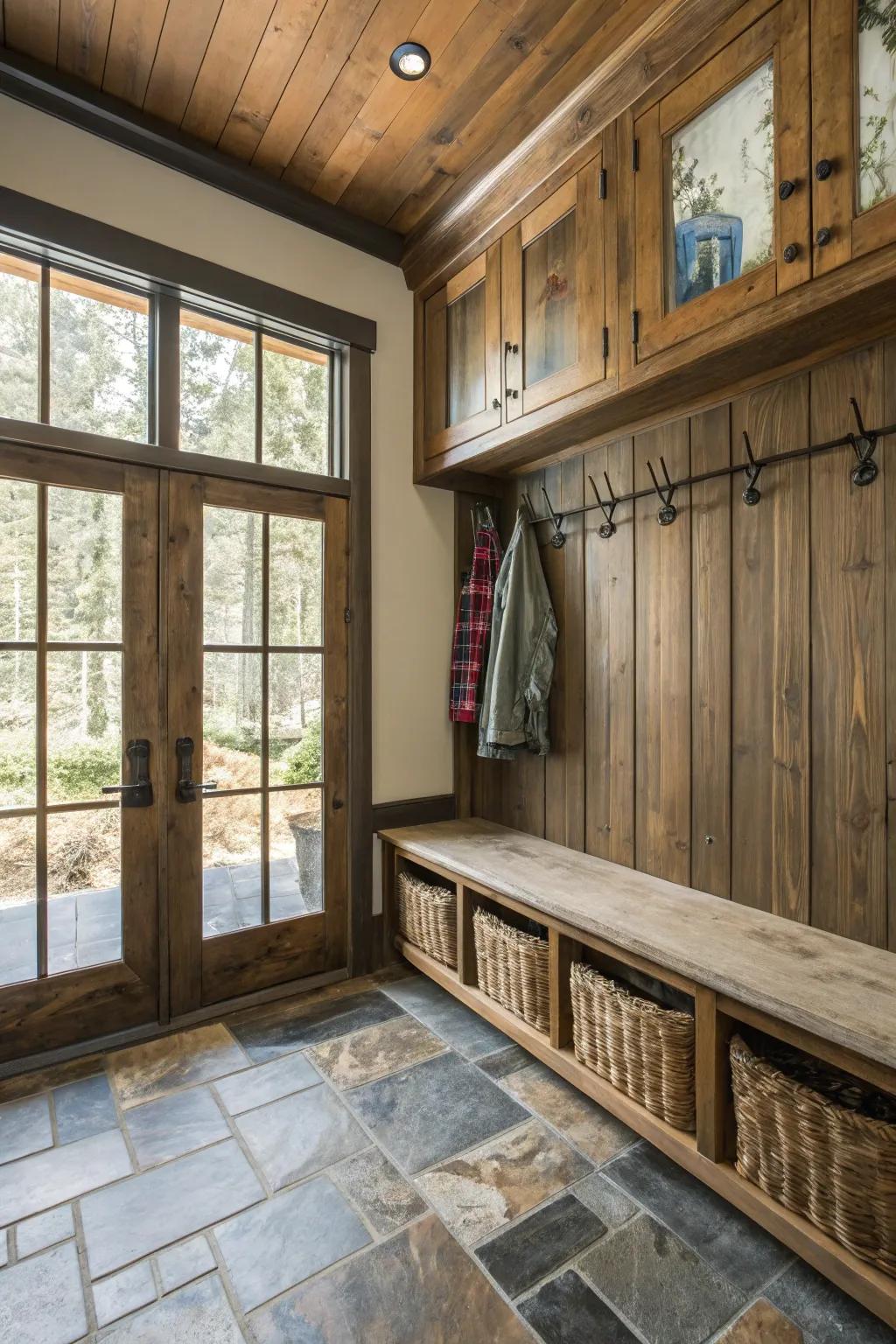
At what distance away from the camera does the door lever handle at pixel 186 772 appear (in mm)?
2375

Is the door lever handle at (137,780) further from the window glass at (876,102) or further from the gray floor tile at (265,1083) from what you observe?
the window glass at (876,102)

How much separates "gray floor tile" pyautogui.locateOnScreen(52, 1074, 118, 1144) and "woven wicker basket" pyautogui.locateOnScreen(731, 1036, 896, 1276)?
5.34 feet

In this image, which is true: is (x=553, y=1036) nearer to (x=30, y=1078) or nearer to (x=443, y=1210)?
(x=443, y=1210)

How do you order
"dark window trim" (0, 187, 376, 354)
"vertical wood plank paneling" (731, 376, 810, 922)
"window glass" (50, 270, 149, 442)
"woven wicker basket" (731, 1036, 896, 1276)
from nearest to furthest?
"woven wicker basket" (731, 1036, 896, 1276)
"vertical wood plank paneling" (731, 376, 810, 922)
"dark window trim" (0, 187, 376, 354)
"window glass" (50, 270, 149, 442)

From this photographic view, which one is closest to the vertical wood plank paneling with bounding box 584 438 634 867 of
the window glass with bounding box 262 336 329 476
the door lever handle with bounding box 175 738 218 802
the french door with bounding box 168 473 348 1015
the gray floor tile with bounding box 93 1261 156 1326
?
the french door with bounding box 168 473 348 1015

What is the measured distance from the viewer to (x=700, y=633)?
→ 6.79 feet

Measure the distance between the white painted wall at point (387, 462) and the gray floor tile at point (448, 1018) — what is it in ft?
2.43

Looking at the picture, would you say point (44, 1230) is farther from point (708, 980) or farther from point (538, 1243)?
point (708, 980)

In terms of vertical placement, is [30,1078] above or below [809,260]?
below

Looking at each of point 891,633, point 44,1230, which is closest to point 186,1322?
point 44,1230

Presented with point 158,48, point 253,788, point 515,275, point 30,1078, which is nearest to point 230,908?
point 253,788

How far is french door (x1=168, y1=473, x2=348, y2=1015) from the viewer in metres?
2.39

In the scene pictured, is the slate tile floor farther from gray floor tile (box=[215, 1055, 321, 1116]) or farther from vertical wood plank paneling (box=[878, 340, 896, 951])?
vertical wood plank paneling (box=[878, 340, 896, 951])

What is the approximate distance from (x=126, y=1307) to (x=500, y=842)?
5.33ft
